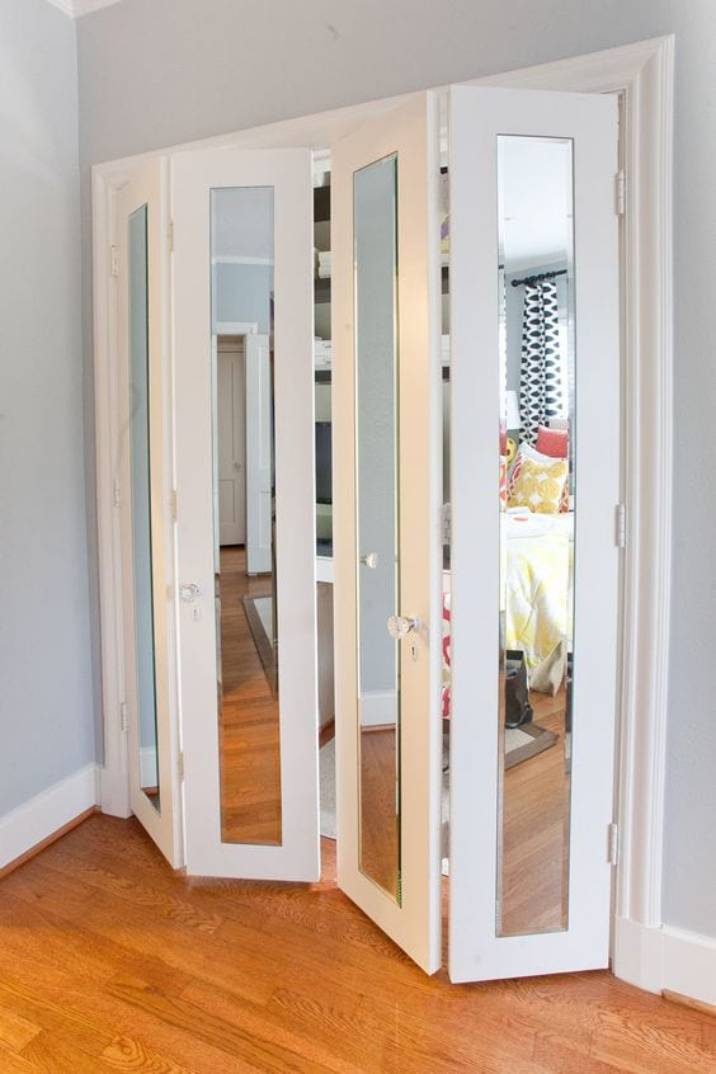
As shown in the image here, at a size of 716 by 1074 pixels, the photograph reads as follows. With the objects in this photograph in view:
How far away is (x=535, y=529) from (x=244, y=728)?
3.59 feet

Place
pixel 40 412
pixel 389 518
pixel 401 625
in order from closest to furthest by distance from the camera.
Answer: pixel 401 625 → pixel 389 518 → pixel 40 412

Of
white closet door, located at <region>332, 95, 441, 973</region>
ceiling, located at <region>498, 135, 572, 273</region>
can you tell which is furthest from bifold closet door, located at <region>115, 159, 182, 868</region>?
ceiling, located at <region>498, 135, 572, 273</region>

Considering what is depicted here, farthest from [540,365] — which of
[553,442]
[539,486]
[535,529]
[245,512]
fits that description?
[245,512]

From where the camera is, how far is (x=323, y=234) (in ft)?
8.50

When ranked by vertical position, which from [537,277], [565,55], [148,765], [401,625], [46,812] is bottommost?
[46,812]

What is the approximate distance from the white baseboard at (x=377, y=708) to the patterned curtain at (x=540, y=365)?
2.59 feet

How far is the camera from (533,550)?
179 cm

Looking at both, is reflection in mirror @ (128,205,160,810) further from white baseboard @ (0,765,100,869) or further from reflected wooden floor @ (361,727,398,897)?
reflected wooden floor @ (361,727,398,897)

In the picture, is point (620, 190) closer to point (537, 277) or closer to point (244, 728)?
point (537, 277)

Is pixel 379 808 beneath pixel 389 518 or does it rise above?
beneath

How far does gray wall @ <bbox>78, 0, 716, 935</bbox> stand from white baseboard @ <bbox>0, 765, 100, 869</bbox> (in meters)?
1.95

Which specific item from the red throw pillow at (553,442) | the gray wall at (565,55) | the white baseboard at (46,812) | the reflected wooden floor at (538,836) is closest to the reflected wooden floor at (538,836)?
the reflected wooden floor at (538,836)

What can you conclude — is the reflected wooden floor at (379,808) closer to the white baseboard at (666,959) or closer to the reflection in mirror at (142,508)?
the white baseboard at (666,959)

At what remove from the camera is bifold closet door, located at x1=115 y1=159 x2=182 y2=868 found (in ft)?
7.17
